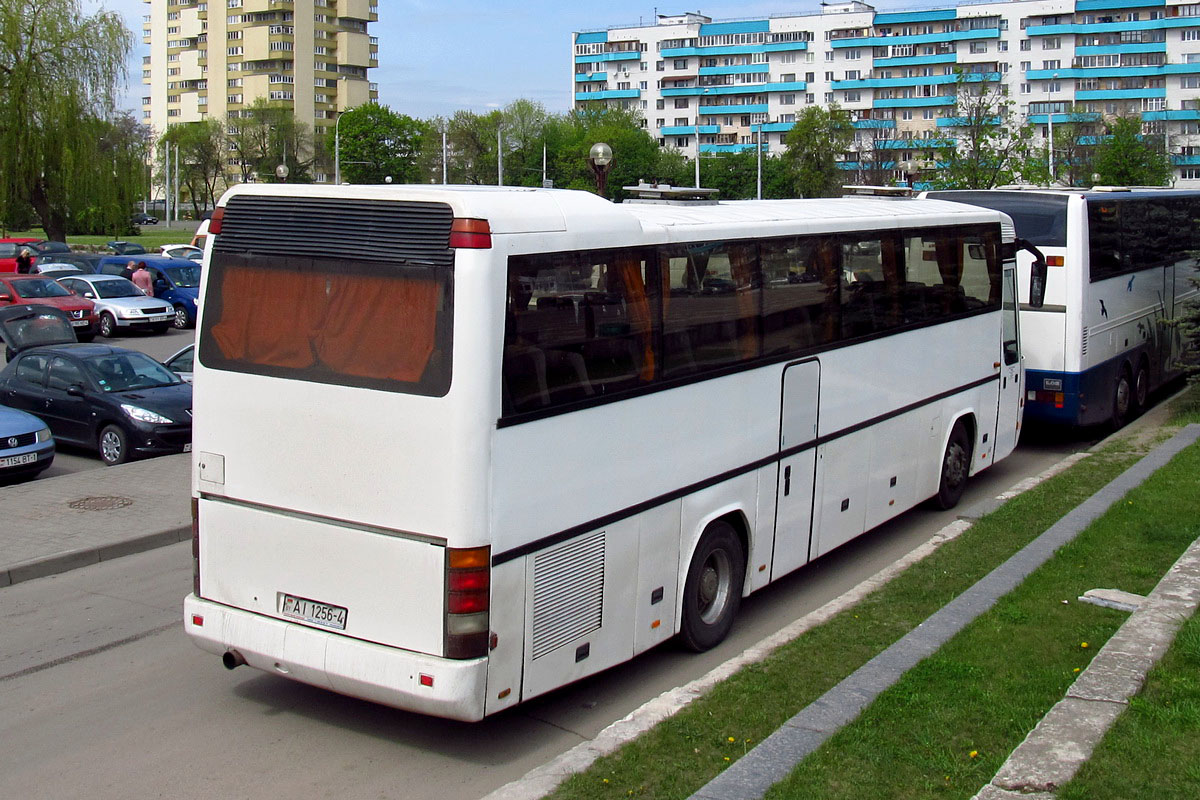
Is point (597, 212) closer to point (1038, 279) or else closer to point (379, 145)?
point (1038, 279)

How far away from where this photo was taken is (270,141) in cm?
12050

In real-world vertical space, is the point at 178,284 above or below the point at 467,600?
above

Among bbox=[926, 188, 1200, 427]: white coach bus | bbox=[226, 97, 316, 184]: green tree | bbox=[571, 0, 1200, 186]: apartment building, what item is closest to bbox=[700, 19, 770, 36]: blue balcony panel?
bbox=[571, 0, 1200, 186]: apartment building

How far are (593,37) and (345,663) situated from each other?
143653 millimetres

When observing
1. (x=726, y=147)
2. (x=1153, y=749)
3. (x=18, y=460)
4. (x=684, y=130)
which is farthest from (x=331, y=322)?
(x=684, y=130)

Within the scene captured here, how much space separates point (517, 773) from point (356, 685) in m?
0.95

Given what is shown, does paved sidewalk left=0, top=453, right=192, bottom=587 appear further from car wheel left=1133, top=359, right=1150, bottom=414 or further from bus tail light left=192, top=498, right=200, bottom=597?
car wheel left=1133, top=359, right=1150, bottom=414

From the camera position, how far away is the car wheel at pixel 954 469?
473 inches

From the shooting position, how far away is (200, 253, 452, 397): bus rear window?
6074 millimetres

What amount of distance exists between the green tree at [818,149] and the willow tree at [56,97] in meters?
48.6

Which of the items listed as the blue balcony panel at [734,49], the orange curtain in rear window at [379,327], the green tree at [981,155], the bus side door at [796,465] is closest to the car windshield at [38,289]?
the green tree at [981,155]

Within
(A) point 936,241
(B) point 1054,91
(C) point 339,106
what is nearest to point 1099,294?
(A) point 936,241

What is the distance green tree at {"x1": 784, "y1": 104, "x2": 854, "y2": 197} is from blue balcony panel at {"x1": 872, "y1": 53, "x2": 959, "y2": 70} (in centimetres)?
3796

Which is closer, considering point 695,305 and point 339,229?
point 339,229
